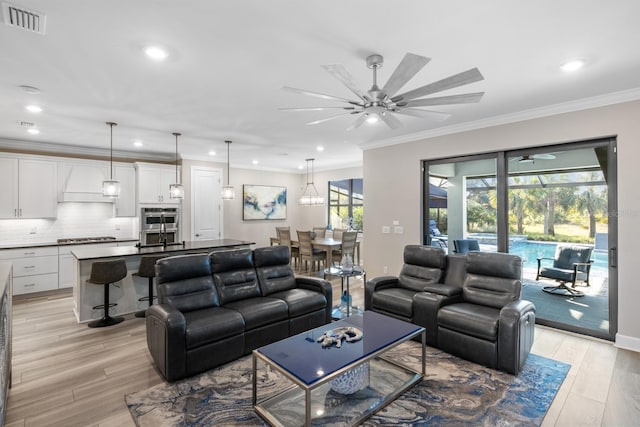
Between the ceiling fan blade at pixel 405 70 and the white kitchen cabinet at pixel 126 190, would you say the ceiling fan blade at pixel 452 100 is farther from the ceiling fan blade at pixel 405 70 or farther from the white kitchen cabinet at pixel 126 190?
the white kitchen cabinet at pixel 126 190

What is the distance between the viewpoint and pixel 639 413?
2.35m

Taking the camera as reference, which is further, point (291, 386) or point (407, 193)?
point (407, 193)

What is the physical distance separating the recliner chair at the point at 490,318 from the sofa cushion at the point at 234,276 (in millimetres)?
2202

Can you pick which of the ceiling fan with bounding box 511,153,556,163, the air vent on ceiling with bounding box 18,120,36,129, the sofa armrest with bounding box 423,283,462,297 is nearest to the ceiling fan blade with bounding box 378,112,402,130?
the sofa armrest with bounding box 423,283,462,297

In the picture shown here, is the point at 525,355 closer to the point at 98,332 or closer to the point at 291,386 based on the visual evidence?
the point at 291,386

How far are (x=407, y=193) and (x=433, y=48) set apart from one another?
126 inches

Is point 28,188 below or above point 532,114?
below

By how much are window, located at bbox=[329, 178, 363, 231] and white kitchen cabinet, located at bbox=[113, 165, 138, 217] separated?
4992mm

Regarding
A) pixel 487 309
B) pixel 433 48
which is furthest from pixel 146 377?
pixel 433 48

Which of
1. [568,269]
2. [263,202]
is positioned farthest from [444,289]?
[263,202]

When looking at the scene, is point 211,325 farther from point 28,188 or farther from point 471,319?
point 28,188

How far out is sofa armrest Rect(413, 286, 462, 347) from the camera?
3400 mm

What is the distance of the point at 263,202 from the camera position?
8961 millimetres

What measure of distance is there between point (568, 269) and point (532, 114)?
2105mm
